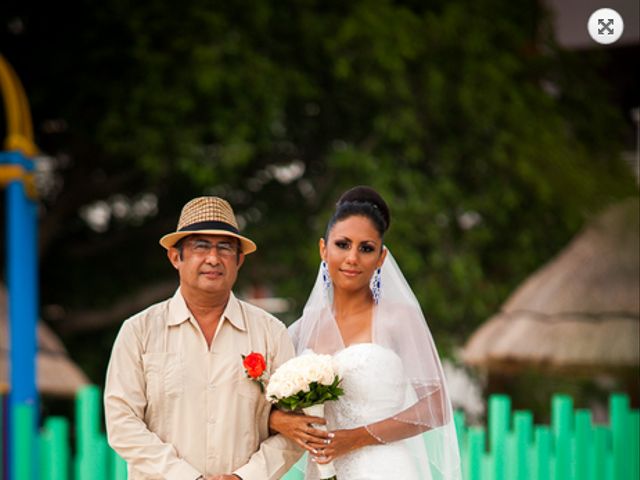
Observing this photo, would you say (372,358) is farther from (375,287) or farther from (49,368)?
(49,368)

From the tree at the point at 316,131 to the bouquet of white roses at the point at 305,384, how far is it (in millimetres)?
4814

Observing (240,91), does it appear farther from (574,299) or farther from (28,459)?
(28,459)

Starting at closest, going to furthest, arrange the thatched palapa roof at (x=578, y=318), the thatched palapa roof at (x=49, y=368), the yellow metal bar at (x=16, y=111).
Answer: the thatched palapa roof at (x=578, y=318)
the yellow metal bar at (x=16, y=111)
the thatched palapa roof at (x=49, y=368)

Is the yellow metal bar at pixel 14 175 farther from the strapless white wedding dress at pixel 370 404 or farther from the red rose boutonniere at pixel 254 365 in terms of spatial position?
the red rose boutonniere at pixel 254 365

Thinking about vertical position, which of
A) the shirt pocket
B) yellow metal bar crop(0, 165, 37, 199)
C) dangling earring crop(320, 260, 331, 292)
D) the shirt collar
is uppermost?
yellow metal bar crop(0, 165, 37, 199)

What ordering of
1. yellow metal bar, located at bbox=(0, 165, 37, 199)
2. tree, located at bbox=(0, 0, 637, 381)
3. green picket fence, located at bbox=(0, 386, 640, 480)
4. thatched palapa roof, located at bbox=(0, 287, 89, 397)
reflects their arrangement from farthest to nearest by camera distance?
tree, located at bbox=(0, 0, 637, 381) → thatched palapa roof, located at bbox=(0, 287, 89, 397) → yellow metal bar, located at bbox=(0, 165, 37, 199) → green picket fence, located at bbox=(0, 386, 640, 480)

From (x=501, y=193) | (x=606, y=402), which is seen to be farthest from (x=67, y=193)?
(x=606, y=402)

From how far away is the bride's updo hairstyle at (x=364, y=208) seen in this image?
9.86 feet

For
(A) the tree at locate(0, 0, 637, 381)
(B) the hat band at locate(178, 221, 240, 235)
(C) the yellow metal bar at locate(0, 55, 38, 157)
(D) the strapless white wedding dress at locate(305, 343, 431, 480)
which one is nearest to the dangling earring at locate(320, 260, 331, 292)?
(D) the strapless white wedding dress at locate(305, 343, 431, 480)

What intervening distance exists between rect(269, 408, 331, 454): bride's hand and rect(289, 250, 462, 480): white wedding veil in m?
0.25

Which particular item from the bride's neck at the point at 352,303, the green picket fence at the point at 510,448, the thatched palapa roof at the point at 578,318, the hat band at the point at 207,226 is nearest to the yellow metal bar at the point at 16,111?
the green picket fence at the point at 510,448

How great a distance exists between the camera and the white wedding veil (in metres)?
3.02

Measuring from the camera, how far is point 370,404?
3008 millimetres

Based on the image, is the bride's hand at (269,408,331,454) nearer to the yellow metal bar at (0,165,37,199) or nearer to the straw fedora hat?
the straw fedora hat
